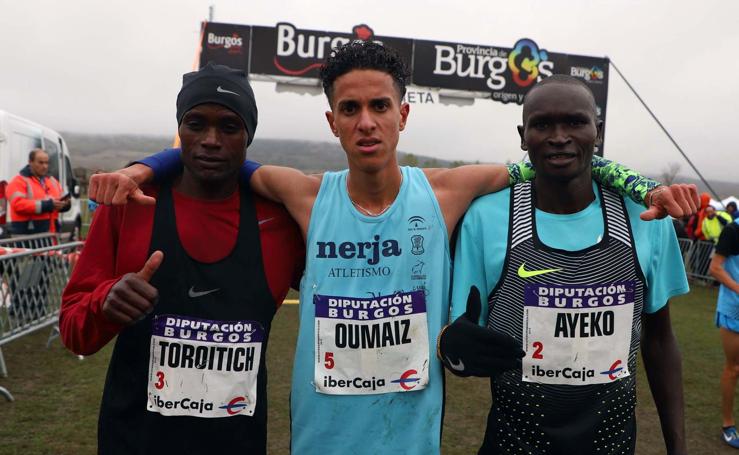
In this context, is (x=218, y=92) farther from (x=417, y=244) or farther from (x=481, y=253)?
(x=481, y=253)

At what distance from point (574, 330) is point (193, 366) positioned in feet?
4.41

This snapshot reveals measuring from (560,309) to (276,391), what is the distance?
3.53m

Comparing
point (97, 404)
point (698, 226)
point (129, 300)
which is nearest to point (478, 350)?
point (129, 300)

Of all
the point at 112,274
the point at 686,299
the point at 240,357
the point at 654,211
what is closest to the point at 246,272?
the point at 240,357

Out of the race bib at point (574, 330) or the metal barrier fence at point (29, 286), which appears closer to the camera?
the race bib at point (574, 330)

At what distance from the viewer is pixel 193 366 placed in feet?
6.50

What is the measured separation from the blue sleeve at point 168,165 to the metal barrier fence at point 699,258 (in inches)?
552

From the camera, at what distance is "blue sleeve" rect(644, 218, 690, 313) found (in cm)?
198

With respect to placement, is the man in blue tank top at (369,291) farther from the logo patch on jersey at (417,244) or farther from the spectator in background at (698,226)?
the spectator in background at (698,226)

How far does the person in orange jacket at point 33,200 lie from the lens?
737 centimetres

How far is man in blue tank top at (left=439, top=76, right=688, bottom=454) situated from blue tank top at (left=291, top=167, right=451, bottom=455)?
12 cm

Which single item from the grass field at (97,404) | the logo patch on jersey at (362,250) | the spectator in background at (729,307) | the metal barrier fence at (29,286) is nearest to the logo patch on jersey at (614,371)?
the logo patch on jersey at (362,250)

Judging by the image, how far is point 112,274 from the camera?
2.05 m

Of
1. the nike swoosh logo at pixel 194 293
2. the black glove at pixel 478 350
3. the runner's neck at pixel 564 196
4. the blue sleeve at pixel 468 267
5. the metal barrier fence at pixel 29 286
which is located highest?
the runner's neck at pixel 564 196
